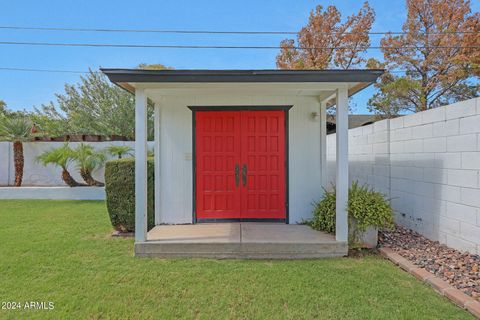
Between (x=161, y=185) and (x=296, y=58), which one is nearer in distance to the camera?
(x=161, y=185)

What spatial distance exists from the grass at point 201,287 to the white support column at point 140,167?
0.46 metres

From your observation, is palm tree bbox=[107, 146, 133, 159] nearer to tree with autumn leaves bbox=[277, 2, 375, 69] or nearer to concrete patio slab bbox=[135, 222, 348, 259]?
concrete patio slab bbox=[135, 222, 348, 259]

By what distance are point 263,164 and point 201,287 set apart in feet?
9.01

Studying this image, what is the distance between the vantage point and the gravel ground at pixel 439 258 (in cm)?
309

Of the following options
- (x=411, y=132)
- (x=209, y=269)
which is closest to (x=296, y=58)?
(x=411, y=132)

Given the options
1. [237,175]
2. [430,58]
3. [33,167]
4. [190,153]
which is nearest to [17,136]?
[33,167]

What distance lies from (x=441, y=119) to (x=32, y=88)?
21.4 metres

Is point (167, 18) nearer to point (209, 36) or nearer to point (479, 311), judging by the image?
point (209, 36)

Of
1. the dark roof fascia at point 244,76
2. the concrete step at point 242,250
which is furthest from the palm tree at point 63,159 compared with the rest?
the concrete step at point 242,250

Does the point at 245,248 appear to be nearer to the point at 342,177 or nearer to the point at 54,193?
the point at 342,177

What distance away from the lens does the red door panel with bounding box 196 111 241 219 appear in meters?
5.39

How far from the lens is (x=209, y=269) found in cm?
367

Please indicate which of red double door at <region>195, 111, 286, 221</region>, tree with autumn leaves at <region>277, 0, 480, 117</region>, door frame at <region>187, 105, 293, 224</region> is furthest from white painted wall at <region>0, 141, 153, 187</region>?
tree with autumn leaves at <region>277, 0, 480, 117</region>

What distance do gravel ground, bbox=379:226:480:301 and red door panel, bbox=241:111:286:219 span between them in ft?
6.33
